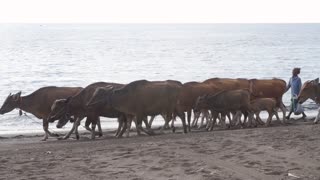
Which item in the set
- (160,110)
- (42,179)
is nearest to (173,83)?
(160,110)

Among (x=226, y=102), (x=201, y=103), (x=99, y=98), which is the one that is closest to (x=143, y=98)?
(x=99, y=98)

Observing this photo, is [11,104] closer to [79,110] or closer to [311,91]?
[79,110]

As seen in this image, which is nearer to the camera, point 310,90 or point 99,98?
point 99,98

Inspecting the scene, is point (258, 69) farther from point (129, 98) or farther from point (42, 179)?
point (42, 179)

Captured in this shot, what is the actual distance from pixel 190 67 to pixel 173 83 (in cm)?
4374

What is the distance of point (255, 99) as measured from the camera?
18.9 m

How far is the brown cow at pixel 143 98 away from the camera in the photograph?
1602cm

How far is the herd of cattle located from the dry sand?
238 cm

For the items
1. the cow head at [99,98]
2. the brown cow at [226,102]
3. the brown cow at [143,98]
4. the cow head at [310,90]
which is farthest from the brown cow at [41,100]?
the cow head at [310,90]

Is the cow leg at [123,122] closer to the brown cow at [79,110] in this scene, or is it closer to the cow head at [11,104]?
the brown cow at [79,110]

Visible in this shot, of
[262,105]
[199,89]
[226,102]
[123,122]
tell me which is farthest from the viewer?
[199,89]

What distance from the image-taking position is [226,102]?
1755cm

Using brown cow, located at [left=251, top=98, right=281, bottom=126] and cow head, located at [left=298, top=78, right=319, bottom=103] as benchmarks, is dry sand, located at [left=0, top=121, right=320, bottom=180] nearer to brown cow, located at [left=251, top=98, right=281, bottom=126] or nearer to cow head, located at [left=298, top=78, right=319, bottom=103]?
brown cow, located at [left=251, top=98, right=281, bottom=126]

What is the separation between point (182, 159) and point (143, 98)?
5217mm
